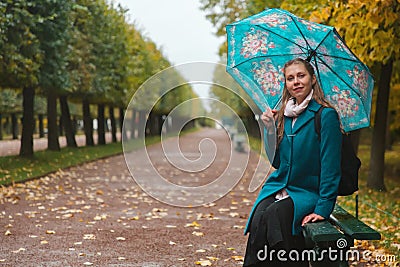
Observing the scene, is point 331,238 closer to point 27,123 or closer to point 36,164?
point 36,164

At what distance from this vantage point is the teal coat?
16.4ft

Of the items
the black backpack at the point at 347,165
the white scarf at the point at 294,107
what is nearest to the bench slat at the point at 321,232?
the black backpack at the point at 347,165

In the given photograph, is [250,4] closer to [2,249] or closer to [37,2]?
[37,2]

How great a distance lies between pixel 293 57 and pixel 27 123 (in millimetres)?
18064

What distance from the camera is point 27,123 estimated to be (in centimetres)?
2306

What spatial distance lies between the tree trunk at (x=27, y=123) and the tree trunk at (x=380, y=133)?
1255 centimetres

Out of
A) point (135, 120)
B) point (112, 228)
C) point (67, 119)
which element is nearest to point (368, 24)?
point (135, 120)

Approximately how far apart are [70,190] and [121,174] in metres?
5.58

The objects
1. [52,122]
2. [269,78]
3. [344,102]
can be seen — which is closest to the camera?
[344,102]

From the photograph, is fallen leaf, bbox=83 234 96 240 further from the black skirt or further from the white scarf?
the white scarf

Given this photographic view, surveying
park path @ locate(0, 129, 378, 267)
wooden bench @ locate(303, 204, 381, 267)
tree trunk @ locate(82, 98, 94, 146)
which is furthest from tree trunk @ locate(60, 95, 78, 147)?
wooden bench @ locate(303, 204, 381, 267)

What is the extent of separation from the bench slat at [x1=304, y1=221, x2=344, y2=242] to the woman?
3.2 inches

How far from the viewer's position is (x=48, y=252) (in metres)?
7.99

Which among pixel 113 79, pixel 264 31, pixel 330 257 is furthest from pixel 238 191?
pixel 113 79
